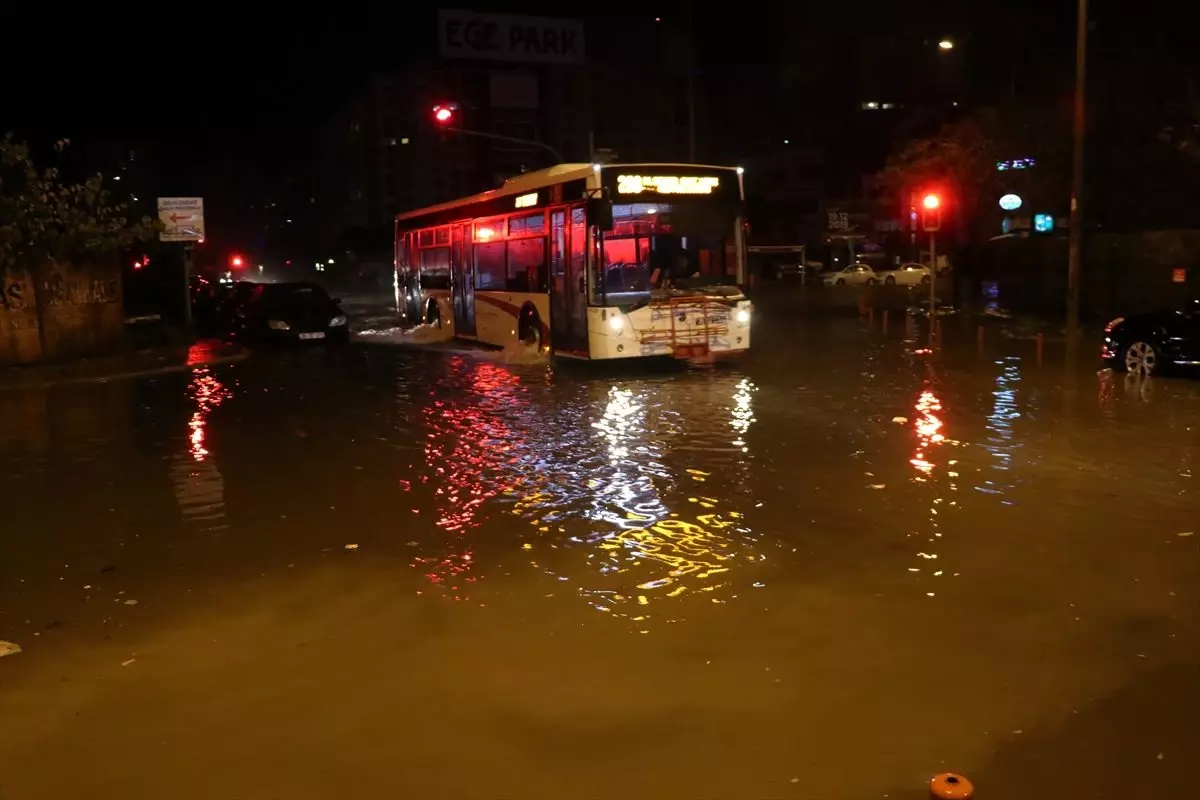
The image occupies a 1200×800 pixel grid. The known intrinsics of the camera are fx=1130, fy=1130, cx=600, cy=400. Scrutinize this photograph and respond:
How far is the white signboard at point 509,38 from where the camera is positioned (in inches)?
2842

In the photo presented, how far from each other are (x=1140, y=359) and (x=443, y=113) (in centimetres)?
1890

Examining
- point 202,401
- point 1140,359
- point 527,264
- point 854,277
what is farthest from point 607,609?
point 854,277

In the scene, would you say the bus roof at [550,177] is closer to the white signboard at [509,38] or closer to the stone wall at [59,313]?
the stone wall at [59,313]

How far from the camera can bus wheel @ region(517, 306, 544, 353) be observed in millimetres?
21047

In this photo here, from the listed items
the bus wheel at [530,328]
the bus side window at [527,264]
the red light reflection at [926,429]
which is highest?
the bus side window at [527,264]

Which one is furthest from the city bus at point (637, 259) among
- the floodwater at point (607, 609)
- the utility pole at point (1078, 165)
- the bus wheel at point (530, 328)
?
the utility pole at point (1078, 165)

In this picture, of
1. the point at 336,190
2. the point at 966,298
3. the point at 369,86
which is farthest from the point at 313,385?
the point at 336,190

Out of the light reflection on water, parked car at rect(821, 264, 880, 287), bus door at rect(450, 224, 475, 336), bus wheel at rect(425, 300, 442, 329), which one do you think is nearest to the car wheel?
bus door at rect(450, 224, 475, 336)

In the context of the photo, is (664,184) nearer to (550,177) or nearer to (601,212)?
(601,212)

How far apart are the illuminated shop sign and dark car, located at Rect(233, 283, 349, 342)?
11646 mm

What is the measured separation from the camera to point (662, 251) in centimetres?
1878

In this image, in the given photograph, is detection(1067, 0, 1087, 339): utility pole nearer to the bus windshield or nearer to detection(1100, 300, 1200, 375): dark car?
detection(1100, 300, 1200, 375): dark car

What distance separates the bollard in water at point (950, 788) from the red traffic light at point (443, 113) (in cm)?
2761

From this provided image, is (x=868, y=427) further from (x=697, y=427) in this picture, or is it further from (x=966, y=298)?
(x=966, y=298)
